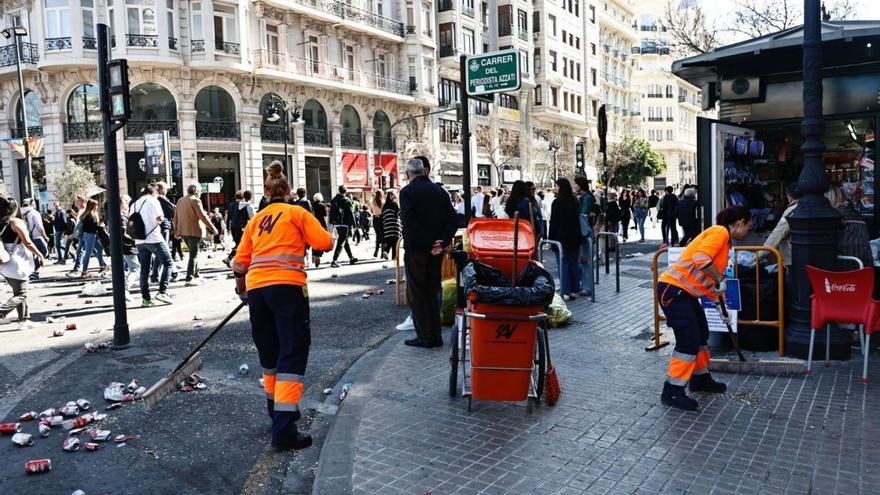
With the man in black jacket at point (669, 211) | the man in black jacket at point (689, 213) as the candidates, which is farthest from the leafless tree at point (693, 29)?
the man in black jacket at point (689, 213)

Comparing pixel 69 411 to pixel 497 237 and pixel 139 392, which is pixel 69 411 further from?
pixel 497 237

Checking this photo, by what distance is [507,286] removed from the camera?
5289 mm

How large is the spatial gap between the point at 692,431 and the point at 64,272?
15.9m

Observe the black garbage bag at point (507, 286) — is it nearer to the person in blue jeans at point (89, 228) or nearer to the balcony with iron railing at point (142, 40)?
the person in blue jeans at point (89, 228)

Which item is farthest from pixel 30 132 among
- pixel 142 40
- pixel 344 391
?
pixel 344 391

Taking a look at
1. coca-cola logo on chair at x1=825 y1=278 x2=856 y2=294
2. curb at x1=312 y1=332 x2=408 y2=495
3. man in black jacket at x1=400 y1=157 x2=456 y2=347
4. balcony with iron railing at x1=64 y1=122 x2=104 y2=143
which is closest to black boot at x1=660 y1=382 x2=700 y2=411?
coca-cola logo on chair at x1=825 y1=278 x2=856 y2=294

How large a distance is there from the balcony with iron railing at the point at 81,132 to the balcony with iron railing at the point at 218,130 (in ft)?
14.8

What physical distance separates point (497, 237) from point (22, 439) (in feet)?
12.6

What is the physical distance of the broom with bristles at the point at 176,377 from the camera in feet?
16.5

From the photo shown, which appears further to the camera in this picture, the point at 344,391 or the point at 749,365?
the point at 749,365

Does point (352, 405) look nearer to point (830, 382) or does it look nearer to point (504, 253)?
point (504, 253)

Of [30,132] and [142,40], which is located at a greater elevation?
[142,40]

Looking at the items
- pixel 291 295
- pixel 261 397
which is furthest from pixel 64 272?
pixel 291 295

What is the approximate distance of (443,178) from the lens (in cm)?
4772
